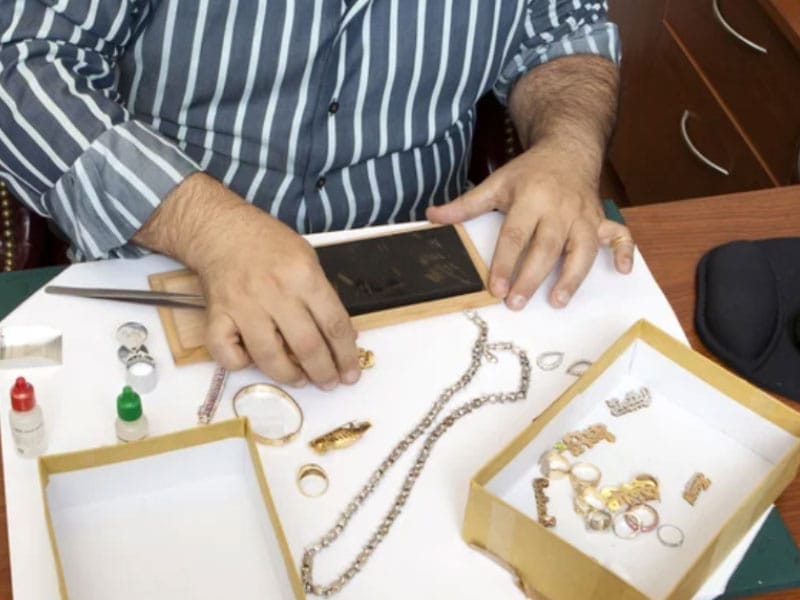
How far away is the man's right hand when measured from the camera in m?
0.92

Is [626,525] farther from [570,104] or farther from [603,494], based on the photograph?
[570,104]

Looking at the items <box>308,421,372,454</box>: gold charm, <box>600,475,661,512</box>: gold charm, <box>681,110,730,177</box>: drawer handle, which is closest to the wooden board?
<box>308,421,372,454</box>: gold charm

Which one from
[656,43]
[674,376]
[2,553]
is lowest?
[2,553]

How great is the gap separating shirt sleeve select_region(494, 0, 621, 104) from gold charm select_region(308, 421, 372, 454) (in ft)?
1.98

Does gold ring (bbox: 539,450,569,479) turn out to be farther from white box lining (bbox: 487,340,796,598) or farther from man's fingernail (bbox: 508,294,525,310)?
man's fingernail (bbox: 508,294,525,310)

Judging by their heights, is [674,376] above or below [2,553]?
above

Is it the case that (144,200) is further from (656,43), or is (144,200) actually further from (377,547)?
(656,43)

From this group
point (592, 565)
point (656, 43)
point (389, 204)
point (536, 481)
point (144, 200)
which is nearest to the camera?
point (592, 565)

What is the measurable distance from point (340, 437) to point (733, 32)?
117 cm

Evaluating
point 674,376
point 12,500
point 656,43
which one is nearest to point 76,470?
point 12,500

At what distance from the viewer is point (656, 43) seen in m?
2.06

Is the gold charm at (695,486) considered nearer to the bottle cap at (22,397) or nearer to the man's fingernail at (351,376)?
the man's fingernail at (351,376)

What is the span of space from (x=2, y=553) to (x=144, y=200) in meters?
0.36

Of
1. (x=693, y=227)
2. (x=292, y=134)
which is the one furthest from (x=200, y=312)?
(x=693, y=227)
